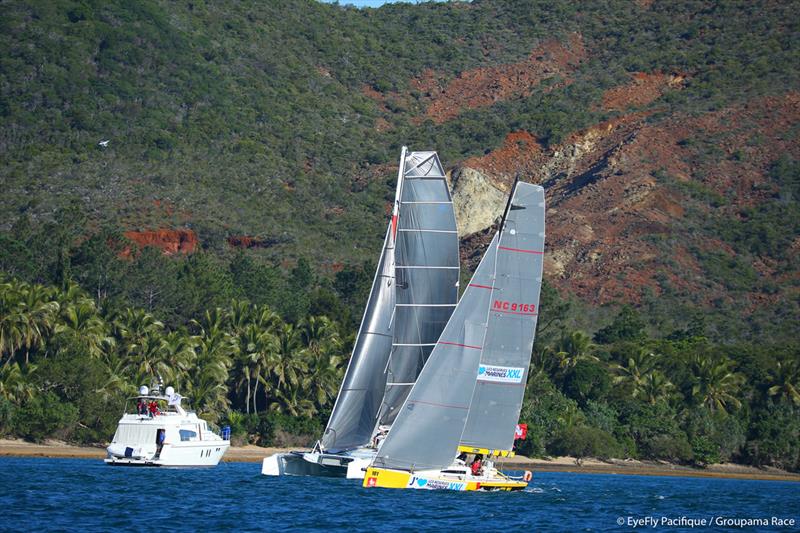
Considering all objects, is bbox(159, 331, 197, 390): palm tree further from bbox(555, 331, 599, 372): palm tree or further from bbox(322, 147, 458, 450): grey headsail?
bbox(555, 331, 599, 372): palm tree

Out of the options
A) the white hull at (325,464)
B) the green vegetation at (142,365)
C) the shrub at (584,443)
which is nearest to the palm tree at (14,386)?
the green vegetation at (142,365)

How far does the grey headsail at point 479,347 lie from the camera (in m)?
47.6

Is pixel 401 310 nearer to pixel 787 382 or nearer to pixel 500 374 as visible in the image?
pixel 500 374

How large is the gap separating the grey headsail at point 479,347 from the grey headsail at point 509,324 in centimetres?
4

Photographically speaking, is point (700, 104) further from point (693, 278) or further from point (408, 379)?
point (408, 379)

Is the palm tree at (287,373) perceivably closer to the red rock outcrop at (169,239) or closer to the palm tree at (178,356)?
the palm tree at (178,356)

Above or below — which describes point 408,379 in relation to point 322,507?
above

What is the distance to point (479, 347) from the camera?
1897 inches

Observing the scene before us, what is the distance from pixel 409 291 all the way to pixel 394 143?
124 meters

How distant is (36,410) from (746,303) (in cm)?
8056

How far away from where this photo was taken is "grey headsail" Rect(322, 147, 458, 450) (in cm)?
5297

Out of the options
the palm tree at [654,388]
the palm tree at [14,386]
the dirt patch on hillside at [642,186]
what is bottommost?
the palm tree at [14,386]

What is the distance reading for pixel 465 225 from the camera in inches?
5714

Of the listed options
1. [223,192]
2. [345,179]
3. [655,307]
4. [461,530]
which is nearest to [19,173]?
[223,192]
